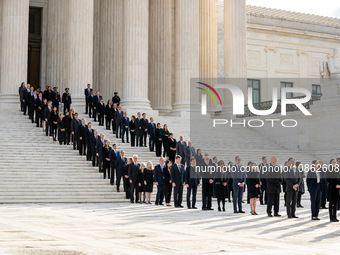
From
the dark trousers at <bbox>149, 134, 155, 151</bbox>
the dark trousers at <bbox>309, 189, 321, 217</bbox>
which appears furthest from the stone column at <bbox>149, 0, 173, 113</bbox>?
the dark trousers at <bbox>309, 189, 321, 217</bbox>

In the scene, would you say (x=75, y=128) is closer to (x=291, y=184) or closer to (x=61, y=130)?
(x=61, y=130)

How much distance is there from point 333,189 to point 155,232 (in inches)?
234

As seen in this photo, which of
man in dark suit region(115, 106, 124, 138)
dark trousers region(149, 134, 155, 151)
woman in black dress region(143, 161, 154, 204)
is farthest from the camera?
man in dark suit region(115, 106, 124, 138)

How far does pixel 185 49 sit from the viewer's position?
36.6m

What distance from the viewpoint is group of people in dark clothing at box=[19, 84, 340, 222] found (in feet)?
54.3

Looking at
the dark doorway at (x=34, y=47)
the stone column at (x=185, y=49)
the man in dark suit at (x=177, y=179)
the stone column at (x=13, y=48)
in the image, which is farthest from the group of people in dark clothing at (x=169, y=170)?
the dark doorway at (x=34, y=47)

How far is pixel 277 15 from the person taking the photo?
55.2 metres

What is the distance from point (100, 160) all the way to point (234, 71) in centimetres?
1764

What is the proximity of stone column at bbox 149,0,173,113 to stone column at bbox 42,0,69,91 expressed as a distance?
6111 millimetres

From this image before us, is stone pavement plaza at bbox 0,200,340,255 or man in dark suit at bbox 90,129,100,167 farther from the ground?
man in dark suit at bbox 90,129,100,167

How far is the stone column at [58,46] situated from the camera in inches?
1451

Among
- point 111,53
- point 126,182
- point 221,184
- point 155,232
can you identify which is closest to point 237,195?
point 221,184

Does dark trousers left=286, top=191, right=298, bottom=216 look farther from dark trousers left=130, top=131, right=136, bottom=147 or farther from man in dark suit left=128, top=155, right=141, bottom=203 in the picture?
dark trousers left=130, top=131, right=136, bottom=147

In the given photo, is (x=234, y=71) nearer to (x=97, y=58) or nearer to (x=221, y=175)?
(x=97, y=58)
